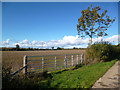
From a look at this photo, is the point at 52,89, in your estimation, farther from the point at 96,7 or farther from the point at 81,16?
the point at 96,7

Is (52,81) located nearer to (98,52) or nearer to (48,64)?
(48,64)

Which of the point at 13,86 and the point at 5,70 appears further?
the point at 5,70

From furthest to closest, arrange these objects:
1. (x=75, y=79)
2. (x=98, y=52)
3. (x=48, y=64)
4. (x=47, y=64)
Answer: (x=47, y=64) → (x=48, y=64) → (x=98, y=52) → (x=75, y=79)

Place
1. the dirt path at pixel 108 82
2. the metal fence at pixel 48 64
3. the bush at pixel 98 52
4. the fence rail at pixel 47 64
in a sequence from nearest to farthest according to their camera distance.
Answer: the dirt path at pixel 108 82 < the fence rail at pixel 47 64 < the metal fence at pixel 48 64 < the bush at pixel 98 52

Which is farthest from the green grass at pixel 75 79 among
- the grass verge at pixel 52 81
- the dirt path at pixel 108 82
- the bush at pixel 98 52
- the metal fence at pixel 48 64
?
the bush at pixel 98 52

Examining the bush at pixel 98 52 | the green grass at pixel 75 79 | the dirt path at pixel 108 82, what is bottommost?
the green grass at pixel 75 79

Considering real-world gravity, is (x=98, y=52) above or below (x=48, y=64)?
above

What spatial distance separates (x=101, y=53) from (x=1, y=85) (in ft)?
32.3

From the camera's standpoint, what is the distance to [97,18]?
44.3 ft

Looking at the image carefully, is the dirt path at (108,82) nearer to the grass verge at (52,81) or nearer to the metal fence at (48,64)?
the grass verge at (52,81)

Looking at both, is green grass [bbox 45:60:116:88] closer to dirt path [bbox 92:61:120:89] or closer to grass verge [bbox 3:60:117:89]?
grass verge [bbox 3:60:117:89]

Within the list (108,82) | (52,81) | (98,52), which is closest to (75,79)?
(52,81)

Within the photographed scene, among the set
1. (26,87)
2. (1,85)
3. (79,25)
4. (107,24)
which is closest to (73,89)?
(26,87)

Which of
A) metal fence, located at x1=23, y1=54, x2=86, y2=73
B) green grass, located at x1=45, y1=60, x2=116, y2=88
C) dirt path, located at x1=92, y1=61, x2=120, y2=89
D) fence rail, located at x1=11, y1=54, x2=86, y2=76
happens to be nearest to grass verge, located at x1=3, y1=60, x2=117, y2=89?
green grass, located at x1=45, y1=60, x2=116, y2=88
